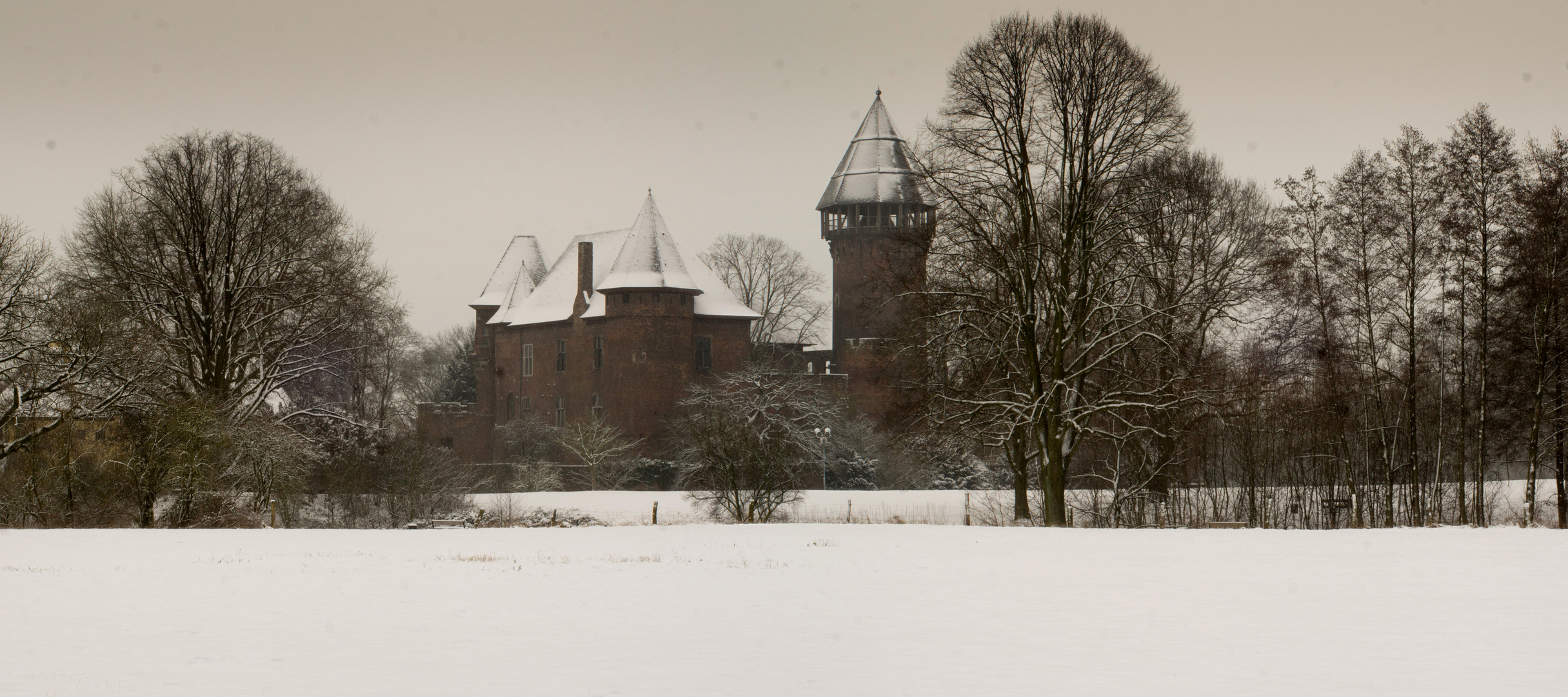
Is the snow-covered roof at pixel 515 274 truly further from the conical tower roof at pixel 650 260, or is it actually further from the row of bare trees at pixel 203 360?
the row of bare trees at pixel 203 360

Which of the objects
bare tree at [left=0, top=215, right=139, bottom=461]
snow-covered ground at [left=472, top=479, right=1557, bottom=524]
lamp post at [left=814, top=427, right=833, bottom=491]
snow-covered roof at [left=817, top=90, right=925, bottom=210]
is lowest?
snow-covered ground at [left=472, top=479, right=1557, bottom=524]

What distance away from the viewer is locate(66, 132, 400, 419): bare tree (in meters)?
29.5

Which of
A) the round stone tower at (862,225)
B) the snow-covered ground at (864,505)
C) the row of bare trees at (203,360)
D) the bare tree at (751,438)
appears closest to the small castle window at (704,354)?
the bare tree at (751,438)

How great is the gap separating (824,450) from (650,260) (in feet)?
40.6

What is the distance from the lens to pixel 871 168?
6038 cm

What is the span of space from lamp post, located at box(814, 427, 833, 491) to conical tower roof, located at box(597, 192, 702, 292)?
9967 mm

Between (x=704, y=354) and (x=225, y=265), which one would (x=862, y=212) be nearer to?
(x=704, y=354)

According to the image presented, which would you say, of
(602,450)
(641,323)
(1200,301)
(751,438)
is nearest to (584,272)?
(641,323)

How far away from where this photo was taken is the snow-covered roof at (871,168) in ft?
195

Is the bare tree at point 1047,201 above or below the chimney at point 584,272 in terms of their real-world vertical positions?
below

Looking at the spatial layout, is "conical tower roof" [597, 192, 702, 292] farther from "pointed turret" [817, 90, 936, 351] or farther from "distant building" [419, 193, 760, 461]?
"pointed turret" [817, 90, 936, 351]

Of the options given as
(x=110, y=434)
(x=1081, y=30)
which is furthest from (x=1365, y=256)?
(x=110, y=434)

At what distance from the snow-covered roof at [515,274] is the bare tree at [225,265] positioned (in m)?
30.1

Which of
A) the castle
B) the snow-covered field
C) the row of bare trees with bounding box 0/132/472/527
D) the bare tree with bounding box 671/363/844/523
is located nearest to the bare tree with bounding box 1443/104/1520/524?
the snow-covered field
